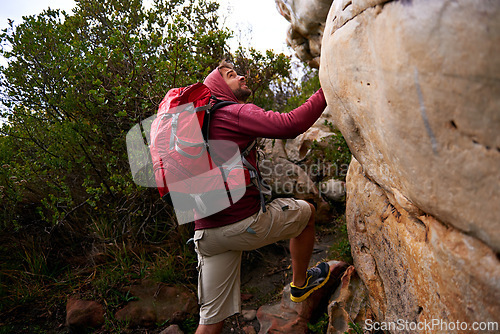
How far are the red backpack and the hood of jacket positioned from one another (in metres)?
0.22

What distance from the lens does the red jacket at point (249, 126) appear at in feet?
7.30

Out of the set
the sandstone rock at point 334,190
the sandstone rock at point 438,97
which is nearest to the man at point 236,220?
the sandstone rock at point 438,97

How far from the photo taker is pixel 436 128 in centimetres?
128

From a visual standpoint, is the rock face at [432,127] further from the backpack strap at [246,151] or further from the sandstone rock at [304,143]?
the sandstone rock at [304,143]

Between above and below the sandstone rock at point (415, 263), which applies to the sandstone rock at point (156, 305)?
below

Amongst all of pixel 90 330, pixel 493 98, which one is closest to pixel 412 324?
pixel 493 98

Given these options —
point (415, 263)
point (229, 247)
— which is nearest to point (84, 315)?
point (229, 247)

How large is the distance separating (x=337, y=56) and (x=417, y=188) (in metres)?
0.96

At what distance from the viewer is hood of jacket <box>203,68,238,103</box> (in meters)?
2.70

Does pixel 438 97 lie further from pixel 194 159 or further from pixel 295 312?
pixel 295 312

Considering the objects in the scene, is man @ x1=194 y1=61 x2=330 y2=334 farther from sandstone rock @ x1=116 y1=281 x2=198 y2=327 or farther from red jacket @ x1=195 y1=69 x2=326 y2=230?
sandstone rock @ x1=116 y1=281 x2=198 y2=327

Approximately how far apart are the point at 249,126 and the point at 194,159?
0.49 metres

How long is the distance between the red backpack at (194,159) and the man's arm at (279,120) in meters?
0.23

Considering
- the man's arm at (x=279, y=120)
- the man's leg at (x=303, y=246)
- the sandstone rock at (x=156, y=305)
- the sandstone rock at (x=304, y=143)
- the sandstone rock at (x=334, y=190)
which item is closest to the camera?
the man's arm at (x=279, y=120)
